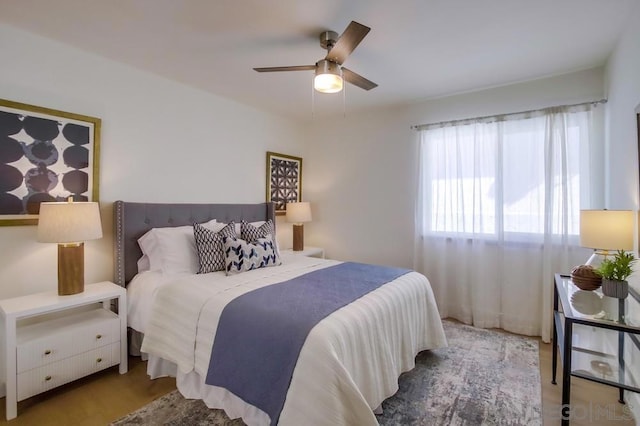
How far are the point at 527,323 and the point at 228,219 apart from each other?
336cm

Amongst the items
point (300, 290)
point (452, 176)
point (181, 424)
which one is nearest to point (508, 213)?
point (452, 176)

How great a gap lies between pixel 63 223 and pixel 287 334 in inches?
68.8

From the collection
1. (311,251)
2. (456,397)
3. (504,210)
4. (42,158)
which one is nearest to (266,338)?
(456,397)

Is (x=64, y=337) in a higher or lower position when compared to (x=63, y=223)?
lower

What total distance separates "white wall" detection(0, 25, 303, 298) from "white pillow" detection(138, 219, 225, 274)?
0.31 m

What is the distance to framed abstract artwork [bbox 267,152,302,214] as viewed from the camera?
4188 millimetres

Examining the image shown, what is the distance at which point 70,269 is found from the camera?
2184 millimetres

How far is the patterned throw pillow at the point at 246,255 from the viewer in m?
2.61

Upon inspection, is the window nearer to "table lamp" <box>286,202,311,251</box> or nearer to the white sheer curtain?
the white sheer curtain

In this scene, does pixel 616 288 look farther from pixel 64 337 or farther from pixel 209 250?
pixel 64 337

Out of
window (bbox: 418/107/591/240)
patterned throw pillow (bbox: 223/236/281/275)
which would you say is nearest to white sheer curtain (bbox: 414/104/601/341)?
window (bbox: 418/107/591/240)

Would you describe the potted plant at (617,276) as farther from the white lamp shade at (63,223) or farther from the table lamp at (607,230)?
the white lamp shade at (63,223)

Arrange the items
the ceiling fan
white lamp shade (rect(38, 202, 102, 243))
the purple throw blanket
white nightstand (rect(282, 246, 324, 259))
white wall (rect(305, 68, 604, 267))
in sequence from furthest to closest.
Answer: white nightstand (rect(282, 246, 324, 259)), white wall (rect(305, 68, 604, 267)), white lamp shade (rect(38, 202, 102, 243)), the ceiling fan, the purple throw blanket

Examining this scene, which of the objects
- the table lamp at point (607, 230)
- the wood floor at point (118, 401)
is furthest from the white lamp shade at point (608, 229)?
the wood floor at point (118, 401)
